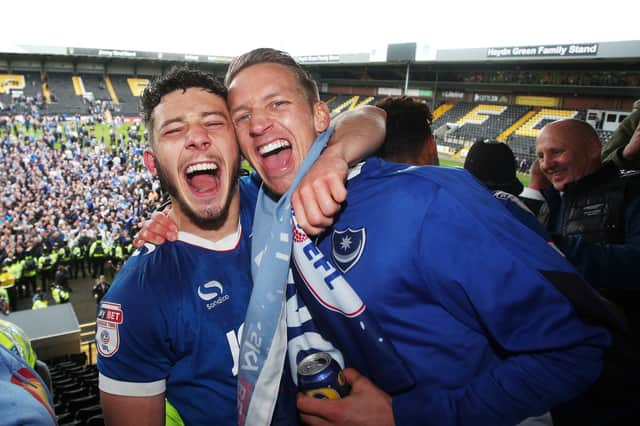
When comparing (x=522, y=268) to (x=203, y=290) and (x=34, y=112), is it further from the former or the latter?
(x=34, y=112)

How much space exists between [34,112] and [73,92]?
6.88 metres

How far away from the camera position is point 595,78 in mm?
28172

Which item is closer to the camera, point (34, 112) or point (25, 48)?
point (34, 112)

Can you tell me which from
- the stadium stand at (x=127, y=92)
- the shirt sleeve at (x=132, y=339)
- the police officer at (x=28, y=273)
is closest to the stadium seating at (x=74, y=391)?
the shirt sleeve at (x=132, y=339)

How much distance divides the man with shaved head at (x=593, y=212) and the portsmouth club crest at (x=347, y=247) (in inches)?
61.3

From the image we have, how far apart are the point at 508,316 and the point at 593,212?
2.09 metres

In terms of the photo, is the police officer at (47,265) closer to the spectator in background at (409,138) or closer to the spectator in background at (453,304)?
the spectator in background at (409,138)

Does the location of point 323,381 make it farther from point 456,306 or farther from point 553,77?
point 553,77

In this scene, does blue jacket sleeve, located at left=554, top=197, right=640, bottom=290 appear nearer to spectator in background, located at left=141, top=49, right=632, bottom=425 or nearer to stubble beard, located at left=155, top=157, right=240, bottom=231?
spectator in background, located at left=141, top=49, right=632, bottom=425

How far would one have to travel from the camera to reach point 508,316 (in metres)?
1.21

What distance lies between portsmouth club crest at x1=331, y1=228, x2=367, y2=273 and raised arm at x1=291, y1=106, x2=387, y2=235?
0.12m

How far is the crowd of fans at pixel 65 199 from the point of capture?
11.5m

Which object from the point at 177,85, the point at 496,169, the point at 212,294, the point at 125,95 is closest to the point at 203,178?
the point at 177,85

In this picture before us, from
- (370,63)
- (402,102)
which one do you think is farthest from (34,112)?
(402,102)
